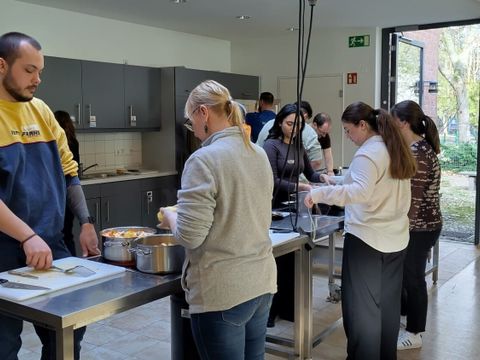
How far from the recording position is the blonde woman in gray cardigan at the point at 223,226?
1657mm

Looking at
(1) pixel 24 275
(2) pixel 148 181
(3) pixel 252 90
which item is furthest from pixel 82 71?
(1) pixel 24 275

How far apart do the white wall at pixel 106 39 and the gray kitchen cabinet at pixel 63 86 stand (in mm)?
330

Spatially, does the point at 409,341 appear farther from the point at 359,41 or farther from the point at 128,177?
the point at 359,41

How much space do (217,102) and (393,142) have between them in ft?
3.85

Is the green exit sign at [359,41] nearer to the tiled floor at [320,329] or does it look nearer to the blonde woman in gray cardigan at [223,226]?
the tiled floor at [320,329]

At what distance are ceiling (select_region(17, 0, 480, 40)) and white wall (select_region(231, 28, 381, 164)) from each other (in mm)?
315

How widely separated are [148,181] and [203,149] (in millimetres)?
4158

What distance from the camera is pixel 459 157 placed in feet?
21.0

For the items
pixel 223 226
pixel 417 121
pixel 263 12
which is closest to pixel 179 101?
pixel 263 12

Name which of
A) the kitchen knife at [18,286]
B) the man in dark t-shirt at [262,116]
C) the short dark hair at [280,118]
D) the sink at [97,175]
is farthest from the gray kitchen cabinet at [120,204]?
the kitchen knife at [18,286]

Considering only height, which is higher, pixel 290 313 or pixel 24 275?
pixel 24 275

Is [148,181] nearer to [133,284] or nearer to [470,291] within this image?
[470,291]

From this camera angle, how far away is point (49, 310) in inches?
62.0

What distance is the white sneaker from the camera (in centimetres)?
336
